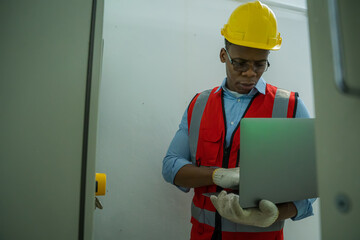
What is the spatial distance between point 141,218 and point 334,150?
1300mm

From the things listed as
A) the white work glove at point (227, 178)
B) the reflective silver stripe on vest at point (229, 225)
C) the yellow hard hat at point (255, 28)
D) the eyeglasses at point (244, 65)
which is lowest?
the reflective silver stripe on vest at point (229, 225)

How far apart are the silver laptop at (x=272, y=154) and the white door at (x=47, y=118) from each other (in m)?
0.48

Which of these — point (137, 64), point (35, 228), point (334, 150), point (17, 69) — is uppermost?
point (137, 64)

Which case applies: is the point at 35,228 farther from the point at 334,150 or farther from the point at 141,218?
the point at 141,218

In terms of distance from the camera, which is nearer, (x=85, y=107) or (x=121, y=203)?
(x=85, y=107)

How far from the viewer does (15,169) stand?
57cm

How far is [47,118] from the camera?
60cm

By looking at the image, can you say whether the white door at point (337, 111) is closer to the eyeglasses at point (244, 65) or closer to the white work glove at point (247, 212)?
the white work glove at point (247, 212)

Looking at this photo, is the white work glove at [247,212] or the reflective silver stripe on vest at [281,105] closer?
the white work glove at [247,212]

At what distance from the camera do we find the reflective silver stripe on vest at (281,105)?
1.19 meters

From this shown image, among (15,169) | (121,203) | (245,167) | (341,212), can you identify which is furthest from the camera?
(121,203)

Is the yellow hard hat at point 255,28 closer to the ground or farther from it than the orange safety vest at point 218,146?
farther from it

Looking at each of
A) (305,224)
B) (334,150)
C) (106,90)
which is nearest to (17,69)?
(334,150)

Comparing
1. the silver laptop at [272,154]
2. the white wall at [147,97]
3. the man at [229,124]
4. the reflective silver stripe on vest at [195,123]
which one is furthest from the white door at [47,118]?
the white wall at [147,97]
